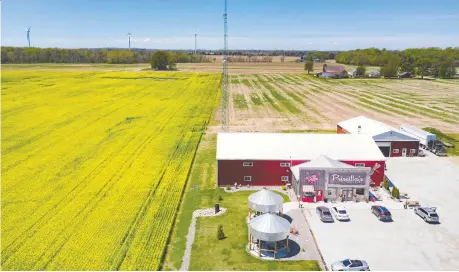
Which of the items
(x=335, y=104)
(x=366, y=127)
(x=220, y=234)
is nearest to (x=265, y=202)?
(x=220, y=234)

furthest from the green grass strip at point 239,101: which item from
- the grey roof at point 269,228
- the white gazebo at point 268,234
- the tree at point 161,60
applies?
the tree at point 161,60

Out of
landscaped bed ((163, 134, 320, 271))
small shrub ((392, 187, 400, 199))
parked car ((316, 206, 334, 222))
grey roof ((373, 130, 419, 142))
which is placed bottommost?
landscaped bed ((163, 134, 320, 271))

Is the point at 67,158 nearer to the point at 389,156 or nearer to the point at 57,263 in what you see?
the point at 57,263

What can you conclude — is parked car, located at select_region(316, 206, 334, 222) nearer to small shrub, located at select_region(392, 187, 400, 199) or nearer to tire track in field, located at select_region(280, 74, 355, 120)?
small shrub, located at select_region(392, 187, 400, 199)

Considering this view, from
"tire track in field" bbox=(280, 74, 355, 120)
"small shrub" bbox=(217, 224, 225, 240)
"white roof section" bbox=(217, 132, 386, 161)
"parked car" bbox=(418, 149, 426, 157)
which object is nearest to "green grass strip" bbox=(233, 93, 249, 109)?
"tire track in field" bbox=(280, 74, 355, 120)

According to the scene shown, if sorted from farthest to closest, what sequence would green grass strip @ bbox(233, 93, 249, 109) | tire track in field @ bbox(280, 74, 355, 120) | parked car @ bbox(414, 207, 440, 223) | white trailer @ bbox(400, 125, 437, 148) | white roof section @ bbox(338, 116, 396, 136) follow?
1. green grass strip @ bbox(233, 93, 249, 109)
2. tire track in field @ bbox(280, 74, 355, 120)
3. white trailer @ bbox(400, 125, 437, 148)
4. white roof section @ bbox(338, 116, 396, 136)
5. parked car @ bbox(414, 207, 440, 223)

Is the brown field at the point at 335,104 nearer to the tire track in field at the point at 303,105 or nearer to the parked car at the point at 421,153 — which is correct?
the tire track in field at the point at 303,105
